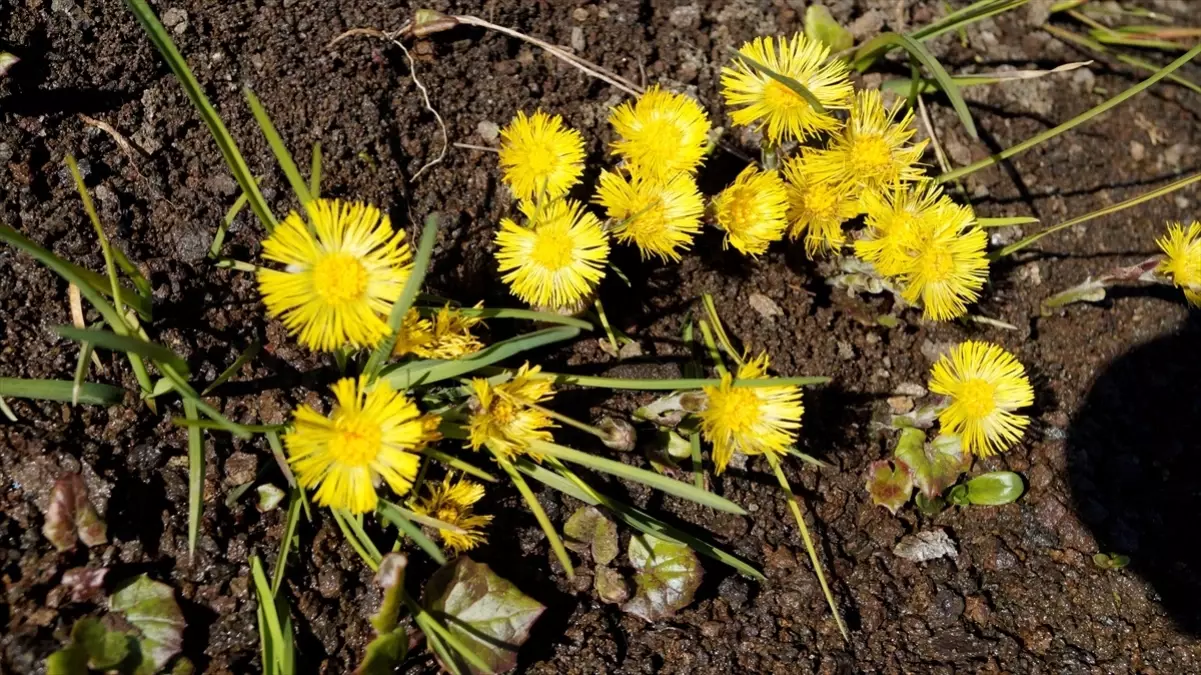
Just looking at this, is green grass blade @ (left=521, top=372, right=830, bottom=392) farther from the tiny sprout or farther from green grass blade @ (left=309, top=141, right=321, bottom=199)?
green grass blade @ (left=309, top=141, right=321, bottom=199)

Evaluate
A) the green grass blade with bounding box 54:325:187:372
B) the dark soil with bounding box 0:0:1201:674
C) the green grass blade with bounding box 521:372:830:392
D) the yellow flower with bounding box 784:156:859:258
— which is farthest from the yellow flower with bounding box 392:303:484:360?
the yellow flower with bounding box 784:156:859:258

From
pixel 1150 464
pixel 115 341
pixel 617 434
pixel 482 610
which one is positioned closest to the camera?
pixel 115 341

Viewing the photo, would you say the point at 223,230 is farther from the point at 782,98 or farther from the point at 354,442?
the point at 782,98

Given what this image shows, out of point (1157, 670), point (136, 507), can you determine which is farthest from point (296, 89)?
point (1157, 670)

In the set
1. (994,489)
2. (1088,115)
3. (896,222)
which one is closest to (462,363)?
(896,222)

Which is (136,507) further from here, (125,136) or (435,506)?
(125,136)

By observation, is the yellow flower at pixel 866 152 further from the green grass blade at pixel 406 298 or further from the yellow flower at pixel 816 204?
the green grass blade at pixel 406 298

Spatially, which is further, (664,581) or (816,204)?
(816,204)
